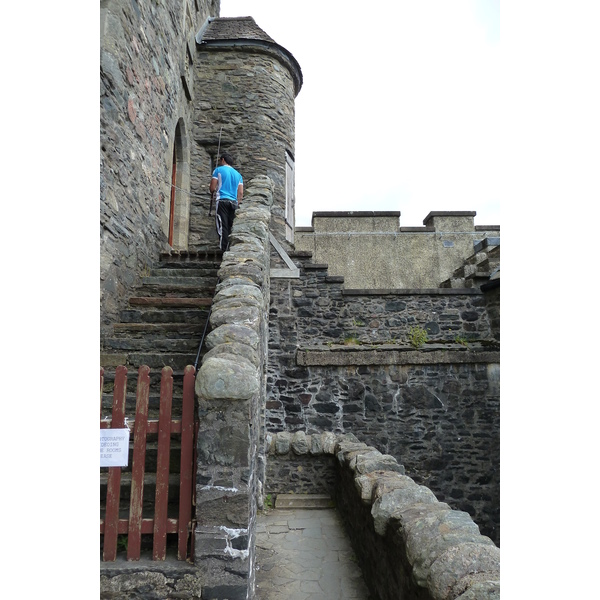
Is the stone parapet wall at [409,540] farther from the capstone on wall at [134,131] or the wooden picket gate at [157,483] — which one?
the capstone on wall at [134,131]

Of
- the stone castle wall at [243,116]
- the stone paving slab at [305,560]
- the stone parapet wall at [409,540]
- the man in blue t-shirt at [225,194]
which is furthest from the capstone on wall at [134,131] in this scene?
the stone parapet wall at [409,540]

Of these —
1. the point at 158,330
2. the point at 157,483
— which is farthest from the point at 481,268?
the point at 157,483

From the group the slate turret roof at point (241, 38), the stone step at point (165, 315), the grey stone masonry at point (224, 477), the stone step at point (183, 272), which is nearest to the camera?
the grey stone masonry at point (224, 477)

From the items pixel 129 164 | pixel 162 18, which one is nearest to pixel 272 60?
pixel 162 18

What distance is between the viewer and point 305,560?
433 cm

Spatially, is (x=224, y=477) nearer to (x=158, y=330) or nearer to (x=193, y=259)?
(x=158, y=330)

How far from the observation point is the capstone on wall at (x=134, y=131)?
5.05m

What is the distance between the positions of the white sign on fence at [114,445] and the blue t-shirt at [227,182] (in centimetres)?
491

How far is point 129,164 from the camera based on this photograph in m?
5.68

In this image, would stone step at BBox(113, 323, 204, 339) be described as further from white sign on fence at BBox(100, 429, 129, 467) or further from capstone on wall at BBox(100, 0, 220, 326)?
white sign on fence at BBox(100, 429, 129, 467)

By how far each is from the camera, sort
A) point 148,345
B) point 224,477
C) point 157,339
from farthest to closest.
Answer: point 157,339 < point 148,345 < point 224,477

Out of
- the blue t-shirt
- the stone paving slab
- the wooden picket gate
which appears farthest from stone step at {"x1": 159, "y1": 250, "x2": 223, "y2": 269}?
the wooden picket gate

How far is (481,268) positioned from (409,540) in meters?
9.42

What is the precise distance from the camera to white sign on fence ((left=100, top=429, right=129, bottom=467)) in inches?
106
